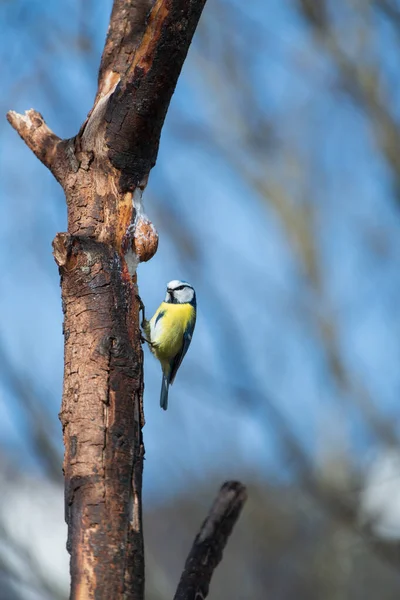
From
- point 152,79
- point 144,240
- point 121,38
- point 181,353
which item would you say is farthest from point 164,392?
point 152,79

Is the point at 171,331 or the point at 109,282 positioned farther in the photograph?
the point at 171,331

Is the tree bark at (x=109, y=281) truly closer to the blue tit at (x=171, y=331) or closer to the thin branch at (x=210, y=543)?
the thin branch at (x=210, y=543)

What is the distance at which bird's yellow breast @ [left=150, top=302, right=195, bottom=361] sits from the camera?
3648 mm

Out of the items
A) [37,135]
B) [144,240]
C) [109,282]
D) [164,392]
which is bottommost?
[109,282]

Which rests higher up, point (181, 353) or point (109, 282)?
point (181, 353)

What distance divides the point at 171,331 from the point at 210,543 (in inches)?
64.9

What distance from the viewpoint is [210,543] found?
2117 mm

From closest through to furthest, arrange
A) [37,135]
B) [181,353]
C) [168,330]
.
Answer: [37,135] < [168,330] < [181,353]

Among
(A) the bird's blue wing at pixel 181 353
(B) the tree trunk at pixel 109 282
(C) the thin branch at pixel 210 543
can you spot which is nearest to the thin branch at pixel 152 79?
(B) the tree trunk at pixel 109 282

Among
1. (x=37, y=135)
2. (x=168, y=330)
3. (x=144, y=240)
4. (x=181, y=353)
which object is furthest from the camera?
(x=181, y=353)

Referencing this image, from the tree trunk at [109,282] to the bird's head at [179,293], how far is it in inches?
68.8

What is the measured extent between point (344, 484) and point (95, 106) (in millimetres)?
6481

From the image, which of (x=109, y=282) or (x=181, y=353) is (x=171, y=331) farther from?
(x=109, y=282)

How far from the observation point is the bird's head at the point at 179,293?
393 centimetres
